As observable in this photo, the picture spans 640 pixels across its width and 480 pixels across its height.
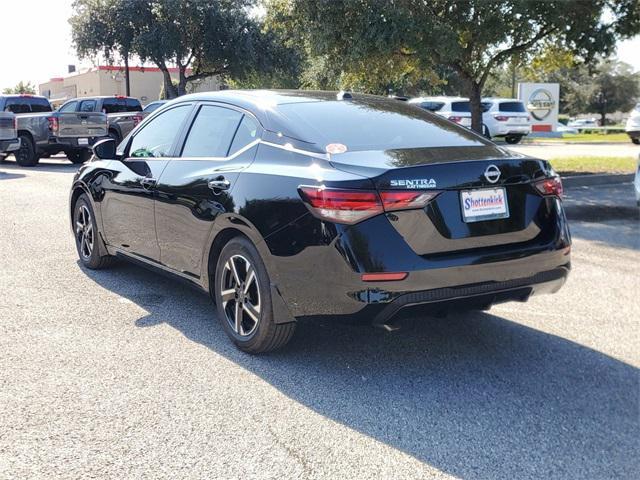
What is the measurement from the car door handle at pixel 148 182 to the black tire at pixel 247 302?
1040 mm

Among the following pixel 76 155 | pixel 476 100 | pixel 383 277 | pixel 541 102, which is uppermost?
pixel 541 102

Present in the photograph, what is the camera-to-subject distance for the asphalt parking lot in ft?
9.95

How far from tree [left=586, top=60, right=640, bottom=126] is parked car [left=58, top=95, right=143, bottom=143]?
65.3 meters

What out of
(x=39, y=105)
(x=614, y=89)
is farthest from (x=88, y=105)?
(x=614, y=89)

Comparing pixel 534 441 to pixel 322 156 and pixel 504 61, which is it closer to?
pixel 322 156

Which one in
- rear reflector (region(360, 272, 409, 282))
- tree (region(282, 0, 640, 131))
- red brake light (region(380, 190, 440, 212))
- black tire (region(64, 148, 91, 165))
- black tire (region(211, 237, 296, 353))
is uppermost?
tree (region(282, 0, 640, 131))

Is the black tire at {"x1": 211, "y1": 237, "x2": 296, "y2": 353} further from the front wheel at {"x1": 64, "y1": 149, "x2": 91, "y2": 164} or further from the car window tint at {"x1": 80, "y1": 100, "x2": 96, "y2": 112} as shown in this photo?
the car window tint at {"x1": 80, "y1": 100, "x2": 96, "y2": 112}

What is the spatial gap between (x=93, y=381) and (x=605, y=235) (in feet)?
21.1

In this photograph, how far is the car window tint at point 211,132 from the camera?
Answer: 465 centimetres

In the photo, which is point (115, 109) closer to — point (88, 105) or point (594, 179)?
point (88, 105)

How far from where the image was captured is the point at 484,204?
384 cm

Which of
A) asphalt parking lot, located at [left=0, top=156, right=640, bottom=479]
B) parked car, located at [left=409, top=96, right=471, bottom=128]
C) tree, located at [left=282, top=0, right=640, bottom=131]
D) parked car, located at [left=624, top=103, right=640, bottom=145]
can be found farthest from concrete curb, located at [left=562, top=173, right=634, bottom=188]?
parked car, located at [left=409, top=96, right=471, bottom=128]

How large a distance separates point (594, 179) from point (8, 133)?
14391 mm

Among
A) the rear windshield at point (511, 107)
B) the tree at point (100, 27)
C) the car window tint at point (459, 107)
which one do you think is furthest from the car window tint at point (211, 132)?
the tree at point (100, 27)
